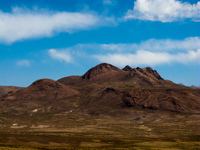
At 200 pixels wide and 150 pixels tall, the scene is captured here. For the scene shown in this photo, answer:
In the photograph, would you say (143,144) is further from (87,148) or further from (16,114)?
(16,114)

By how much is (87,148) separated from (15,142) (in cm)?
2219

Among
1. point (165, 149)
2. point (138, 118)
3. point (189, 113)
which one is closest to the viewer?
point (165, 149)

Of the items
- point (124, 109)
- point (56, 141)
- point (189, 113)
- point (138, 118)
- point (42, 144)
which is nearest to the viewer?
point (42, 144)

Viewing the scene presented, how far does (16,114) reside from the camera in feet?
633

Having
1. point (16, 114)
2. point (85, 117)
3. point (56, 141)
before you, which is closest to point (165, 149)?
point (56, 141)

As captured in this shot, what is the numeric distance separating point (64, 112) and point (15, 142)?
404ft

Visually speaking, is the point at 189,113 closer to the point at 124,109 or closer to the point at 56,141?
the point at 124,109

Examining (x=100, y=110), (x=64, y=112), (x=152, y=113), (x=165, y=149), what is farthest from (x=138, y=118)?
(x=165, y=149)

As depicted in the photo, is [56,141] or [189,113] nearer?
[56,141]

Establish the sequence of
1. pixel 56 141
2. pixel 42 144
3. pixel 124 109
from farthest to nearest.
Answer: pixel 124 109
pixel 56 141
pixel 42 144

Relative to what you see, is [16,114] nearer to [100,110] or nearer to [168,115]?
[100,110]

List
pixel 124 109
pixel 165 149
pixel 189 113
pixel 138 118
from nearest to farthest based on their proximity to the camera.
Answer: pixel 165 149
pixel 138 118
pixel 189 113
pixel 124 109

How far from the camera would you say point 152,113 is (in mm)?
187250

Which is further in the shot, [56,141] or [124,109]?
[124,109]
